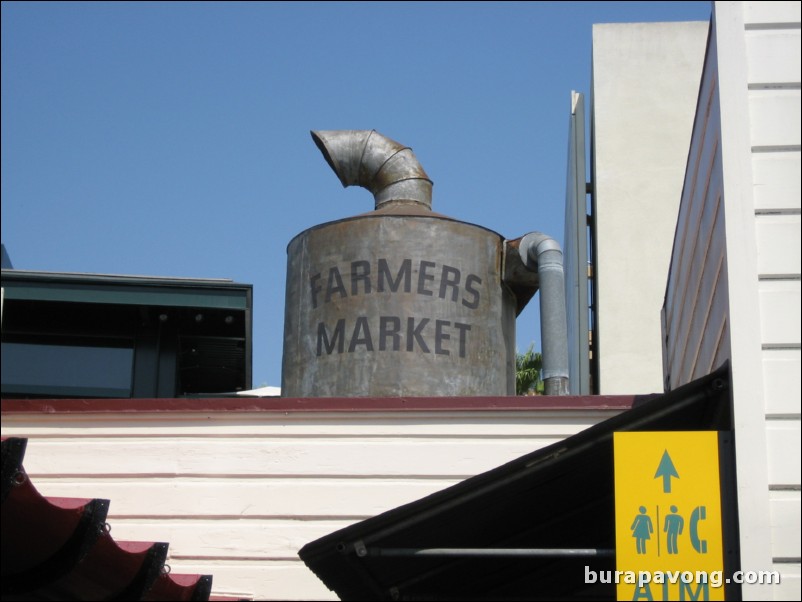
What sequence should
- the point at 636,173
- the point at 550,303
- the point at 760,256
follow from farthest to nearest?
the point at 636,173 → the point at 550,303 → the point at 760,256

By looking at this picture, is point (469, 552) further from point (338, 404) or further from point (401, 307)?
point (401, 307)

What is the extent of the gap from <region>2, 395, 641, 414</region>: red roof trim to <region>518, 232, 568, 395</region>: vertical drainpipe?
2168 mm

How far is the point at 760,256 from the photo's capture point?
5.64m

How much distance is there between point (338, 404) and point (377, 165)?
4.88 meters

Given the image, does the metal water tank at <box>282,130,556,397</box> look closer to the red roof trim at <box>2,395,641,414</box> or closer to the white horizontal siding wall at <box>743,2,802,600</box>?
the red roof trim at <box>2,395,641,414</box>

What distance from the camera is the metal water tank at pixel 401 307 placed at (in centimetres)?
1007

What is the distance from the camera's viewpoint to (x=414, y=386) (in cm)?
998

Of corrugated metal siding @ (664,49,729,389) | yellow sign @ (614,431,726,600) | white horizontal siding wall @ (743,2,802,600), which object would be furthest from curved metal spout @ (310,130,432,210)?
yellow sign @ (614,431,726,600)

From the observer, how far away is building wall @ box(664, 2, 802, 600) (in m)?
5.35

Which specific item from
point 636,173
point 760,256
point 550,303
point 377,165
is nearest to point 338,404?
point 550,303

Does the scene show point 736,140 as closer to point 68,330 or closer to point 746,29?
point 746,29

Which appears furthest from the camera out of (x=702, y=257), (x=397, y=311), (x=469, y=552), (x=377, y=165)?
(x=377, y=165)

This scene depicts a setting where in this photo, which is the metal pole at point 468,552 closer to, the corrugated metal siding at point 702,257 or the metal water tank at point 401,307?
the corrugated metal siding at point 702,257

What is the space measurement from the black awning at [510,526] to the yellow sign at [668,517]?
83 millimetres
